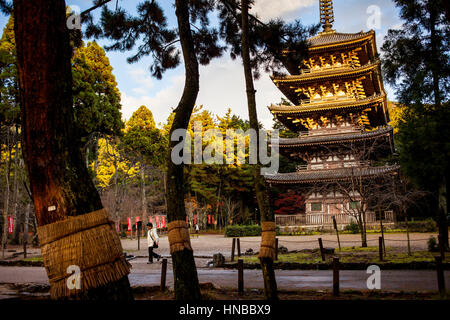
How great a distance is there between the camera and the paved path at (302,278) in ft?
23.1

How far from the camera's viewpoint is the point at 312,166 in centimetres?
2758

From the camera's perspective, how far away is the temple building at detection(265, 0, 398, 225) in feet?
84.0

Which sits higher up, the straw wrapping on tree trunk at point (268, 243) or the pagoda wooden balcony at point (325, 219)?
the straw wrapping on tree trunk at point (268, 243)

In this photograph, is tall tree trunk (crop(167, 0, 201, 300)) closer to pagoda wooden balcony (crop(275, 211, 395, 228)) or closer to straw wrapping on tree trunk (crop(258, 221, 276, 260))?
straw wrapping on tree trunk (crop(258, 221, 276, 260))

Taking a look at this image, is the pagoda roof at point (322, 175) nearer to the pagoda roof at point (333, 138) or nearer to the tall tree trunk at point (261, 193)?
the pagoda roof at point (333, 138)

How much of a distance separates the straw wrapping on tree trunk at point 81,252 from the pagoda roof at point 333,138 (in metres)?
24.8

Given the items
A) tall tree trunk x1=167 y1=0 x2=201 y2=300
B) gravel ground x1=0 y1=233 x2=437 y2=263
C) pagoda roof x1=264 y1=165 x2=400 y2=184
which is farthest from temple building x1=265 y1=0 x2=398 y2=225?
tall tree trunk x1=167 y1=0 x2=201 y2=300

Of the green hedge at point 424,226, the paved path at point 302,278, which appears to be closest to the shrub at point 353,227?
the green hedge at point 424,226

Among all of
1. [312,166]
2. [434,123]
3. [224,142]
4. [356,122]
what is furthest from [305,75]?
[434,123]

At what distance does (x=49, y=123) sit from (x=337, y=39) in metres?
29.2

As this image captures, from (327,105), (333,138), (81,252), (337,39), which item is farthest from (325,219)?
(81,252)

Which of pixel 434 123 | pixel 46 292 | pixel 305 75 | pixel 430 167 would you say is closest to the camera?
pixel 46 292
